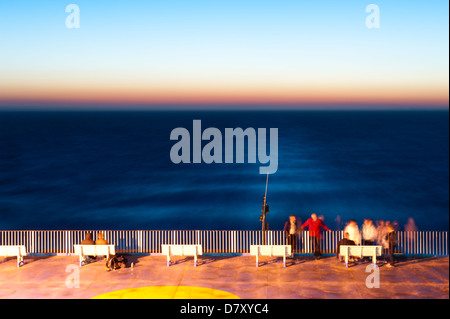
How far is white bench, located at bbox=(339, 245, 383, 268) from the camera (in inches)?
675

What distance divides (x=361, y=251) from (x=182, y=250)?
6.14 metres

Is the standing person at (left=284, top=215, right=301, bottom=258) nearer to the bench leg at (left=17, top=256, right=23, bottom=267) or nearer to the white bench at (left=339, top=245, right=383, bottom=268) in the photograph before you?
the white bench at (left=339, top=245, right=383, bottom=268)

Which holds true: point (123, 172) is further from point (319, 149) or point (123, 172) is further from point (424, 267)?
point (424, 267)

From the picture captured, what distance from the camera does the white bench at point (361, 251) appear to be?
56.2 feet

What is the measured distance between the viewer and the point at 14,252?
1788 centimetres

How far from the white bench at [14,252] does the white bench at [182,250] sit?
4.94 metres

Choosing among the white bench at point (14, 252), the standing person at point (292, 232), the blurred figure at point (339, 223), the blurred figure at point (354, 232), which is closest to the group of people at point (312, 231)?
the standing person at point (292, 232)

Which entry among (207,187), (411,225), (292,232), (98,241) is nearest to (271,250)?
(292,232)

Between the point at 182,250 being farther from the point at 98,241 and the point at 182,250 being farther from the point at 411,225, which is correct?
the point at 411,225

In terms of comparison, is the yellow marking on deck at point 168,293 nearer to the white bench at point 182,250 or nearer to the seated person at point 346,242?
the white bench at point 182,250

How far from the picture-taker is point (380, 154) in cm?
12419
